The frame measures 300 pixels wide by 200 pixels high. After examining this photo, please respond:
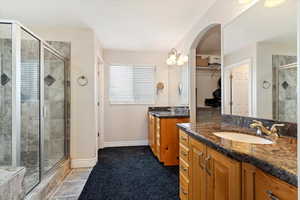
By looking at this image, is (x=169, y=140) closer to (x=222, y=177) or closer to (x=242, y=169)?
(x=222, y=177)

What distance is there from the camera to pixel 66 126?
9.77 ft

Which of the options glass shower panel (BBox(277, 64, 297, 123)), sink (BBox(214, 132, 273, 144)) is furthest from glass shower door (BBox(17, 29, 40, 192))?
glass shower panel (BBox(277, 64, 297, 123))

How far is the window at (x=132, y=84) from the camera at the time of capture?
4.22 meters

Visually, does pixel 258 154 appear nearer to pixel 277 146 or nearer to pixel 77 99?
pixel 277 146

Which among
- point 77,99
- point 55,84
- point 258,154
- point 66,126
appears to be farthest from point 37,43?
point 258,154

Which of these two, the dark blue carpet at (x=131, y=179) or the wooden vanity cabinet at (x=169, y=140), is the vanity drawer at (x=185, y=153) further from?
the wooden vanity cabinet at (x=169, y=140)

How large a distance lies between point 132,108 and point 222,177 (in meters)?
3.30

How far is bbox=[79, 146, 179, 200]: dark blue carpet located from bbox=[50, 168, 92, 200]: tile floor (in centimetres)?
8

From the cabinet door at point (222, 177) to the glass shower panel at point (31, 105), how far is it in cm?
200

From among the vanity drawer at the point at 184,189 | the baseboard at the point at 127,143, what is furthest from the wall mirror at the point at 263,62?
the baseboard at the point at 127,143

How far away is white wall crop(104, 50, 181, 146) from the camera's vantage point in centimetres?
418

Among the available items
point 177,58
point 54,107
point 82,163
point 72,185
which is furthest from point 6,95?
point 177,58

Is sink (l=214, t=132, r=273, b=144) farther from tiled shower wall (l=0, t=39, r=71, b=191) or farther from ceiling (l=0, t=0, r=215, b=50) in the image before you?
tiled shower wall (l=0, t=39, r=71, b=191)

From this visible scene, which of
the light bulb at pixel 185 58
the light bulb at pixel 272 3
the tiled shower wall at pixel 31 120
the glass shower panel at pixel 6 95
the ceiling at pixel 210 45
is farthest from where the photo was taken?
the ceiling at pixel 210 45
